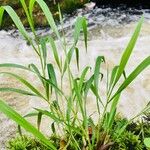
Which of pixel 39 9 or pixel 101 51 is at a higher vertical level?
pixel 39 9

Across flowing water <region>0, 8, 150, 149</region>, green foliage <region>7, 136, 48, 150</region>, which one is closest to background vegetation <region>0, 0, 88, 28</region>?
flowing water <region>0, 8, 150, 149</region>

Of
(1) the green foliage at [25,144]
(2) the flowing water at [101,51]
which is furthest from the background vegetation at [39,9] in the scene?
(1) the green foliage at [25,144]

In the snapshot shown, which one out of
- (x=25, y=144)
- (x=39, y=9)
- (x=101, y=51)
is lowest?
(x=101, y=51)

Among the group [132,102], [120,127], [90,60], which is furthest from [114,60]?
[120,127]

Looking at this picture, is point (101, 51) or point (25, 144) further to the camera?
point (101, 51)

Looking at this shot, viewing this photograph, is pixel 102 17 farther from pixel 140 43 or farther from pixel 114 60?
pixel 114 60

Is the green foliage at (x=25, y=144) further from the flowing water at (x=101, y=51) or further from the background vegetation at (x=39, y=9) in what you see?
the background vegetation at (x=39, y=9)

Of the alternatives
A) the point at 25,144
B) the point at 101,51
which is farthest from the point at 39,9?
the point at 25,144

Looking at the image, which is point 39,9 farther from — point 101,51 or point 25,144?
point 25,144
